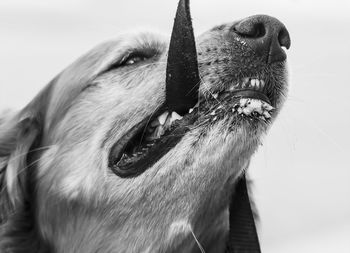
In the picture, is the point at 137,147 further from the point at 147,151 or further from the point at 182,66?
the point at 182,66

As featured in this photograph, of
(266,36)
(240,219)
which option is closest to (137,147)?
(240,219)

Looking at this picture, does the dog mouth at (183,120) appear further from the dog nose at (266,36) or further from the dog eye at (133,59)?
the dog eye at (133,59)

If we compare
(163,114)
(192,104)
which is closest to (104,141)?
(163,114)

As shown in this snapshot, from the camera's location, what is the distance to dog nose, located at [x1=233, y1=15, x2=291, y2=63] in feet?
11.1

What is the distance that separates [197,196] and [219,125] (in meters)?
0.43

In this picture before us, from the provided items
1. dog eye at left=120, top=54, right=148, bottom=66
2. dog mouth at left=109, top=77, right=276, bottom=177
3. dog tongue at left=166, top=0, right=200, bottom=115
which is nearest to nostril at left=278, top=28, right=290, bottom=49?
dog mouth at left=109, top=77, right=276, bottom=177

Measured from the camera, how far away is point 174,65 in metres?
3.43

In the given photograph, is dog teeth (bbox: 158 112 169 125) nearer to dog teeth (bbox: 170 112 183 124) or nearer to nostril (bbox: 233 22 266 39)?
dog teeth (bbox: 170 112 183 124)

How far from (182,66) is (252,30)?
17.2 inches

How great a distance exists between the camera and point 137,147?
3771mm

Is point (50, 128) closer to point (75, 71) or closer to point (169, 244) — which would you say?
point (75, 71)

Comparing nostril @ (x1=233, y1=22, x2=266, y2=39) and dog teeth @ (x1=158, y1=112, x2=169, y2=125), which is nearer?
nostril @ (x1=233, y1=22, x2=266, y2=39)

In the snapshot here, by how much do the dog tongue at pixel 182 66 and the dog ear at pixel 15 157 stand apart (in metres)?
1.14

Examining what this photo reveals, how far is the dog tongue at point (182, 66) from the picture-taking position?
3.33 metres
